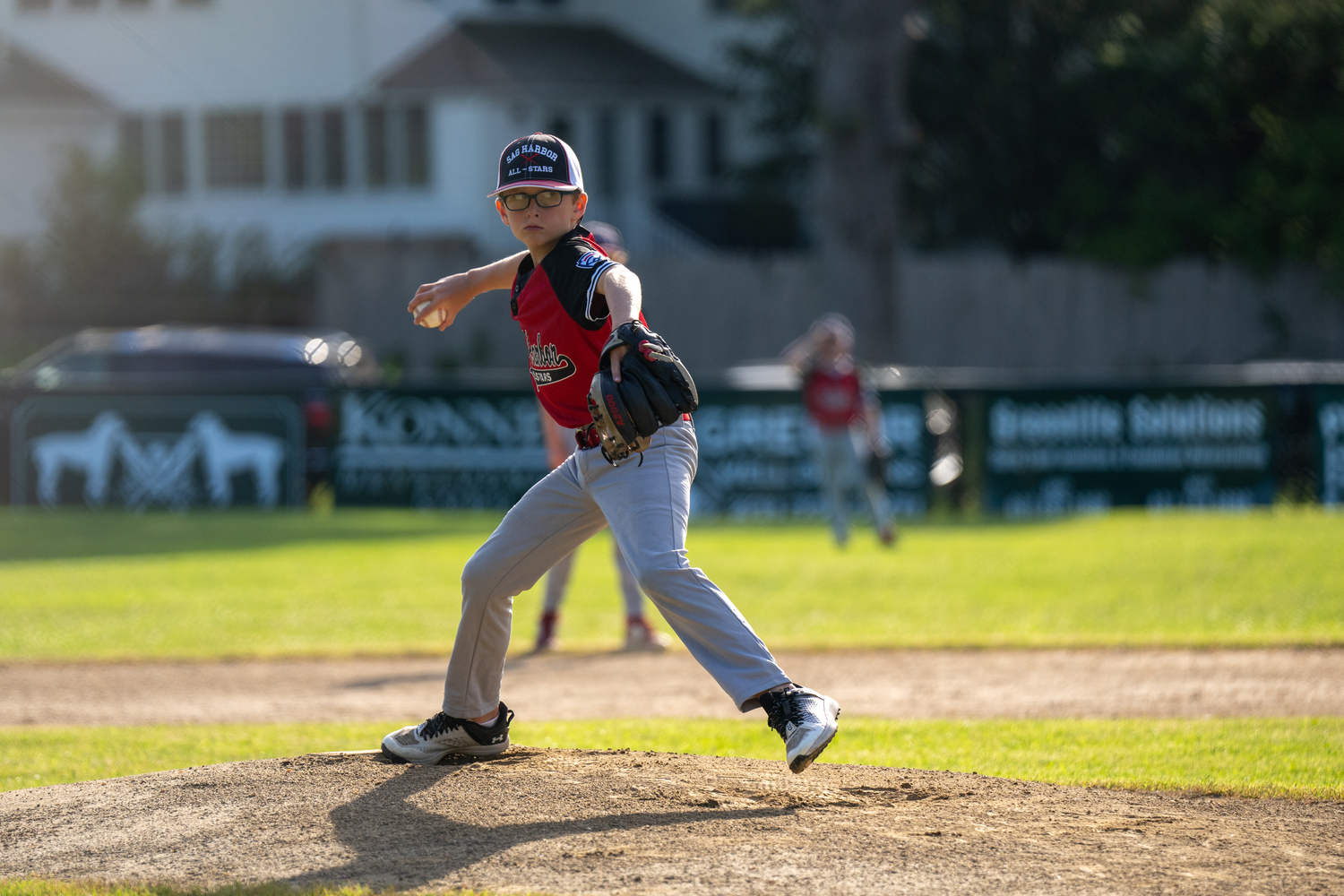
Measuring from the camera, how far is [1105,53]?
86.0 ft

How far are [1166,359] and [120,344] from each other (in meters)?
16.1

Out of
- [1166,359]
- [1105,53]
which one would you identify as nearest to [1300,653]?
[1166,359]

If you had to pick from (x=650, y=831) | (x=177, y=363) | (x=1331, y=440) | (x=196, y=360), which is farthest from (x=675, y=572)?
(x=177, y=363)

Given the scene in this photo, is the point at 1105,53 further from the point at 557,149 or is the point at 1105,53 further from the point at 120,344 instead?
the point at 557,149

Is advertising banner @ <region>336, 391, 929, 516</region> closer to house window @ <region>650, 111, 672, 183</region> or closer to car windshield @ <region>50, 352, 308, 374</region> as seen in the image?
car windshield @ <region>50, 352, 308, 374</region>

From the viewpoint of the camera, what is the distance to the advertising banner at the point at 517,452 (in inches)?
640

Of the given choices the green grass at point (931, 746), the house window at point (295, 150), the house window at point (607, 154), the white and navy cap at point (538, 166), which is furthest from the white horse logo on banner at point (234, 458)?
the house window at point (607, 154)

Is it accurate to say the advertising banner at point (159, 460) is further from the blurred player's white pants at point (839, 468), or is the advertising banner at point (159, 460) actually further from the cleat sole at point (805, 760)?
the cleat sole at point (805, 760)

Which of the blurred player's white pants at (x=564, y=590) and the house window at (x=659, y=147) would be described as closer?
the blurred player's white pants at (x=564, y=590)

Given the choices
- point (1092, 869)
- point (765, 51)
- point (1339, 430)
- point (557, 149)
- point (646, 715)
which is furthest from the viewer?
point (765, 51)

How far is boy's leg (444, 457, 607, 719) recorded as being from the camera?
5145 mm

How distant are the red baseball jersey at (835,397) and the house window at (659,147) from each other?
775 inches

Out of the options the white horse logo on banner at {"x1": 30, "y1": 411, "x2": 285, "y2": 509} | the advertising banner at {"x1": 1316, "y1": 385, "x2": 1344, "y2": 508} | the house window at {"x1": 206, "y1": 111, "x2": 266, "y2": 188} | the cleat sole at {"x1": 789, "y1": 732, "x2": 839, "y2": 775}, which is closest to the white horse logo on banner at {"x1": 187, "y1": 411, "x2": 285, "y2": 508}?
the white horse logo on banner at {"x1": 30, "y1": 411, "x2": 285, "y2": 509}

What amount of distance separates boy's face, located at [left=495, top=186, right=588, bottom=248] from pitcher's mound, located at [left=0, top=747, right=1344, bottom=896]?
1766 millimetres
